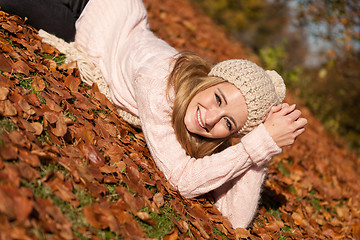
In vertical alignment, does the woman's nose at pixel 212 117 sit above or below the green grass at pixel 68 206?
above

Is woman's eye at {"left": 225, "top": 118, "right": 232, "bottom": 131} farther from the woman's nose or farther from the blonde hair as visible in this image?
the blonde hair

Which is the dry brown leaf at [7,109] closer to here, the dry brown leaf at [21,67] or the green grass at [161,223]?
the dry brown leaf at [21,67]

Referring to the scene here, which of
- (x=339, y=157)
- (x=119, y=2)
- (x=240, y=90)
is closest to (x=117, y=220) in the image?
(x=240, y=90)

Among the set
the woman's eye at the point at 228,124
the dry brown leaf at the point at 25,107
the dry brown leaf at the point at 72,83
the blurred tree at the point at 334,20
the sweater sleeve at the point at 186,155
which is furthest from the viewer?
the blurred tree at the point at 334,20

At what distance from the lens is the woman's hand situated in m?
2.70

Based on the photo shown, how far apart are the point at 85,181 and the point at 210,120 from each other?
3.45ft

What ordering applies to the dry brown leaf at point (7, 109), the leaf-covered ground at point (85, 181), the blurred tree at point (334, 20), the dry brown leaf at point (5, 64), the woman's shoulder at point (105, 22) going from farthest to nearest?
the blurred tree at point (334, 20) → the woman's shoulder at point (105, 22) → the dry brown leaf at point (5, 64) → the dry brown leaf at point (7, 109) → the leaf-covered ground at point (85, 181)

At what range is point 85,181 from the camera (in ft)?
7.04

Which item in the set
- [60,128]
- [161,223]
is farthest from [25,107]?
[161,223]

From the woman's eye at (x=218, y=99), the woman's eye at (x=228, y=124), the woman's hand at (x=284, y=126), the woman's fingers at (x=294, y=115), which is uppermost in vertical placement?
the woman's fingers at (x=294, y=115)

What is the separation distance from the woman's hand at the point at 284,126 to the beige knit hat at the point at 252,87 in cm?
10

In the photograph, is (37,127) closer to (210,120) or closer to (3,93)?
(3,93)

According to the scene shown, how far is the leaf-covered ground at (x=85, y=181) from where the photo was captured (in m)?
1.83

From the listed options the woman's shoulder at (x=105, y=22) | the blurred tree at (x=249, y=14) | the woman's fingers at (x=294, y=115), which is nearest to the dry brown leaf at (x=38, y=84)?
the woman's shoulder at (x=105, y=22)
